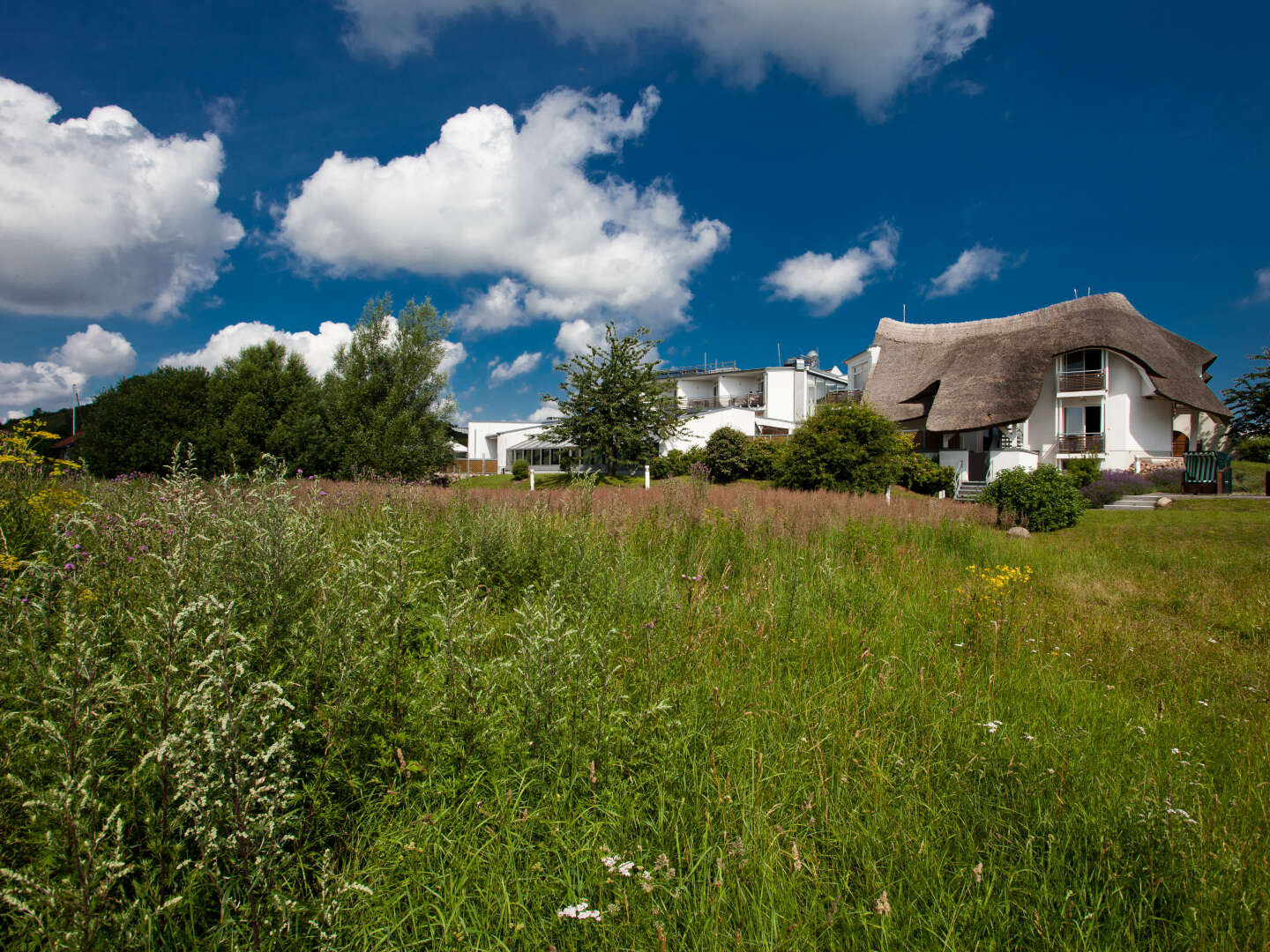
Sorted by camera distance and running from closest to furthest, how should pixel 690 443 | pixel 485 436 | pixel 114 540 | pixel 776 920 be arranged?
1. pixel 776 920
2. pixel 114 540
3. pixel 690 443
4. pixel 485 436

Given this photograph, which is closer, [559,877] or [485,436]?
[559,877]

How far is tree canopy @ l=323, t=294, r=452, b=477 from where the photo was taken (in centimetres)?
3086

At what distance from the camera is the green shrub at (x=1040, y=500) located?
14555mm

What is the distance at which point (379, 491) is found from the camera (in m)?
8.17

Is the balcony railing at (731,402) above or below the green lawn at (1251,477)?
above

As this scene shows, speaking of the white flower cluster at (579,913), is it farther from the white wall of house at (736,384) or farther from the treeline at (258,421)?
the white wall of house at (736,384)

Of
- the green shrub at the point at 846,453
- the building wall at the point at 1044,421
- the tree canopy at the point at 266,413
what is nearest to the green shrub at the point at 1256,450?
the building wall at the point at 1044,421

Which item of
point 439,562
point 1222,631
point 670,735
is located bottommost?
point 1222,631

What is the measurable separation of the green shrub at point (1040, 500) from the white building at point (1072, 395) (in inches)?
491

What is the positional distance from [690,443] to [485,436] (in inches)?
1250

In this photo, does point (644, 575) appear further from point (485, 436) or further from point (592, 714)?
point (485, 436)

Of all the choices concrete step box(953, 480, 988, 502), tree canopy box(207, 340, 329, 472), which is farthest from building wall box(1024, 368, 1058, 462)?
tree canopy box(207, 340, 329, 472)

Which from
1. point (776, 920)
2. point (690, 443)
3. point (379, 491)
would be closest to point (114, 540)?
point (776, 920)

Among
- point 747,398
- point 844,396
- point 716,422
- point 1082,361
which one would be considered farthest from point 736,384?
point 1082,361
